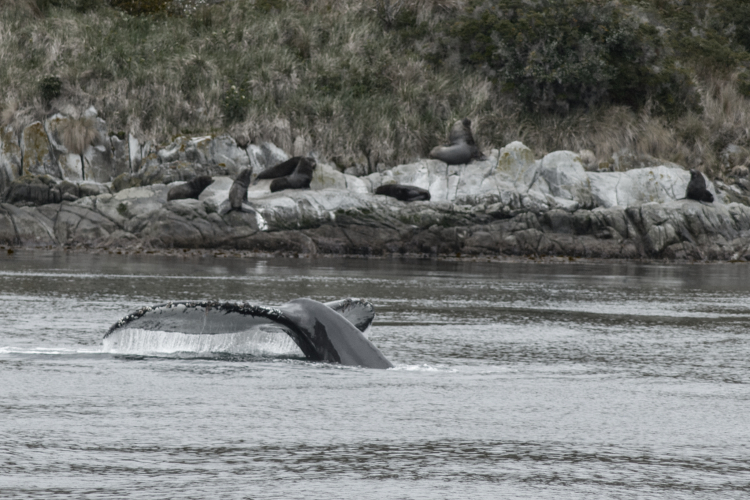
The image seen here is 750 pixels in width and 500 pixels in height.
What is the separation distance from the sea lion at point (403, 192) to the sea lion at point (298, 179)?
7.64 ft

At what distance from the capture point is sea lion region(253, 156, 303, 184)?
32.9 m

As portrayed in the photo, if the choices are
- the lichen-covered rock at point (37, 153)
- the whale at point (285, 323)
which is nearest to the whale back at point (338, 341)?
the whale at point (285, 323)

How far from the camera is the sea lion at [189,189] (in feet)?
101

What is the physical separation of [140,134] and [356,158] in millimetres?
7693

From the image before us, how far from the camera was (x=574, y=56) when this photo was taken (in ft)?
131

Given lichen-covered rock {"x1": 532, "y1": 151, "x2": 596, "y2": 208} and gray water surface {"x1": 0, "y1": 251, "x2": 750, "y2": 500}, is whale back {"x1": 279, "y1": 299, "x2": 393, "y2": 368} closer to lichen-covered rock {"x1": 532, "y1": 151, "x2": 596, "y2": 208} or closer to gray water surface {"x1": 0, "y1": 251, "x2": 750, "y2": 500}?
gray water surface {"x1": 0, "y1": 251, "x2": 750, "y2": 500}

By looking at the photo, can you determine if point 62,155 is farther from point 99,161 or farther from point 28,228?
point 28,228

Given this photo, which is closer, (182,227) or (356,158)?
(182,227)

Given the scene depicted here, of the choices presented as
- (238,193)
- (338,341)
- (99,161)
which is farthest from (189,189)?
(338,341)

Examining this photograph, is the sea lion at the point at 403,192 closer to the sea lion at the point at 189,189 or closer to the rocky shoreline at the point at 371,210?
the rocky shoreline at the point at 371,210

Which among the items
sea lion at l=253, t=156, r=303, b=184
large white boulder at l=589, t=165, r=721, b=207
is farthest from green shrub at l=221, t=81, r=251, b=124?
large white boulder at l=589, t=165, r=721, b=207

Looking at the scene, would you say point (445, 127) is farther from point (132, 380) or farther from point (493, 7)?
point (132, 380)

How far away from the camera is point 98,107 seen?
37219 mm

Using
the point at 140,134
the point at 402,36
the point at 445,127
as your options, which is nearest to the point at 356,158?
the point at 445,127
